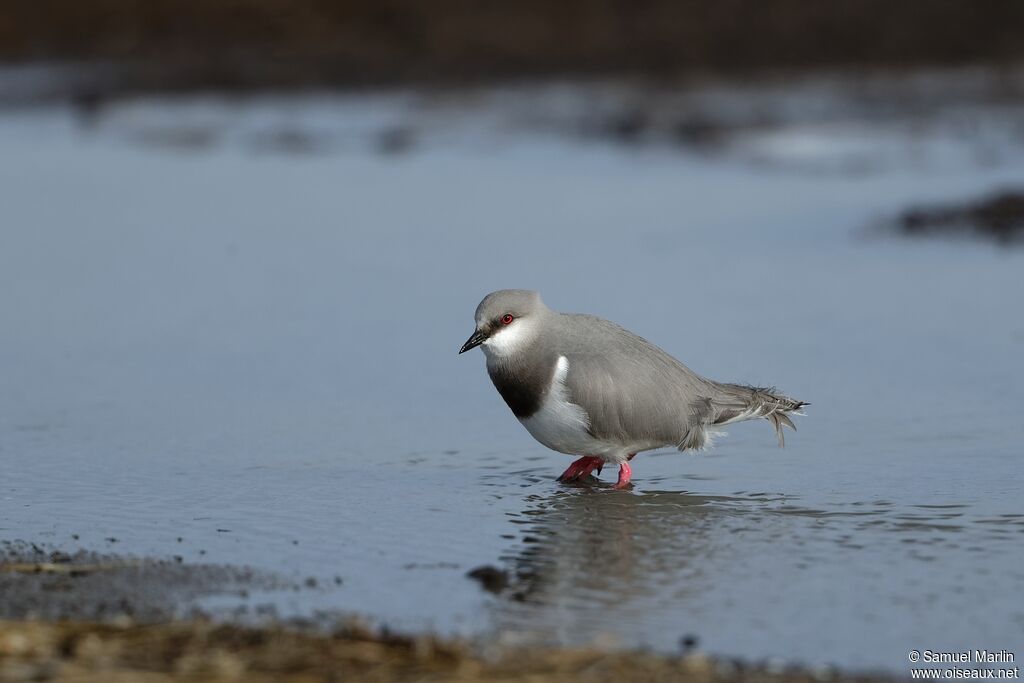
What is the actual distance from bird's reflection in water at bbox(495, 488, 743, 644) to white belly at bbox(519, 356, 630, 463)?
213 millimetres

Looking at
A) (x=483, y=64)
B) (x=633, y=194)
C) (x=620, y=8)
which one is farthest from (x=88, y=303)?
(x=620, y=8)

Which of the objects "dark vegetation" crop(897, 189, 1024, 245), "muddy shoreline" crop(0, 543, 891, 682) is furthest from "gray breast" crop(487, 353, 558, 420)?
"dark vegetation" crop(897, 189, 1024, 245)

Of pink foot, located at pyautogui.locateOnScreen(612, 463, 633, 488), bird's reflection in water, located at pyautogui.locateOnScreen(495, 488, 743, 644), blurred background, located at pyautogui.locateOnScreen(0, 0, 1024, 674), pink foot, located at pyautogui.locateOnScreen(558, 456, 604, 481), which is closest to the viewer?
bird's reflection in water, located at pyautogui.locateOnScreen(495, 488, 743, 644)

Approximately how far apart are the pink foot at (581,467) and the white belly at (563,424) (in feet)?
0.78

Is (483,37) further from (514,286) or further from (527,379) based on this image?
(527,379)

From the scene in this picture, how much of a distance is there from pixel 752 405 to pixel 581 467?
34.4 inches

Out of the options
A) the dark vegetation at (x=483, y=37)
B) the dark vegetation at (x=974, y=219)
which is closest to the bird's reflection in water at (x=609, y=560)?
the dark vegetation at (x=974, y=219)

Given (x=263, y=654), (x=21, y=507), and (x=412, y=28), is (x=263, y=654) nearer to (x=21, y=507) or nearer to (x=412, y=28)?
(x=21, y=507)

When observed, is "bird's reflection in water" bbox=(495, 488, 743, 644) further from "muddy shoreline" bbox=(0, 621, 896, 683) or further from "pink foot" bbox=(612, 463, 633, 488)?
"muddy shoreline" bbox=(0, 621, 896, 683)

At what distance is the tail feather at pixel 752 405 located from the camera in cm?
824

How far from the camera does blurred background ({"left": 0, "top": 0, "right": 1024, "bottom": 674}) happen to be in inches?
260

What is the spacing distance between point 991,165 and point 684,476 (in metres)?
10.5

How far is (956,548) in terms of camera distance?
674 centimetres

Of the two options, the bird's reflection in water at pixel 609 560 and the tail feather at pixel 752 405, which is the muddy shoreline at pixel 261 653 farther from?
the tail feather at pixel 752 405
